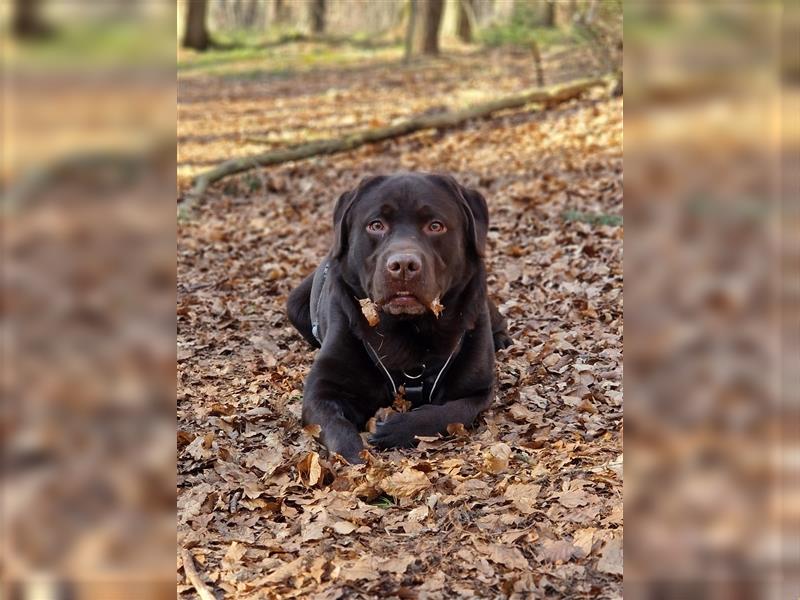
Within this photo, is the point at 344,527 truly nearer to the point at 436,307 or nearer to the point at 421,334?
the point at 436,307

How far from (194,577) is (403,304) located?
6.79 ft

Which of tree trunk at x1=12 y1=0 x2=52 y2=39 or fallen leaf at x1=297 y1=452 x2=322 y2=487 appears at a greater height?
tree trunk at x1=12 y1=0 x2=52 y2=39

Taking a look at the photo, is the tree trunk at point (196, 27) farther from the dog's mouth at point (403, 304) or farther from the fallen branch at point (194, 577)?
the fallen branch at point (194, 577)

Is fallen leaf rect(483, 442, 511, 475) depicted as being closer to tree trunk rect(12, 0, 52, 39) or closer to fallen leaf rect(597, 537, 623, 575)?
fallen leaf rect(597, 537, 623, 575)

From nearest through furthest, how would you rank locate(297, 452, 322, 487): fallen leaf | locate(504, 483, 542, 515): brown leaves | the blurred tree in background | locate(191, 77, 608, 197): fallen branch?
locate(504, 483, 542, 515): brown leaves
locate(297, 452, 322, 487): fallen leaf
locate(191, 77, 608, 197): fallen branch
the blurred tree in background

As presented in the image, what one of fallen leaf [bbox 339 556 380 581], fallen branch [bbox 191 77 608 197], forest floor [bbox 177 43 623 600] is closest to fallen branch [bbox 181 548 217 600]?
forest floor [bbox 177 43 623 600]

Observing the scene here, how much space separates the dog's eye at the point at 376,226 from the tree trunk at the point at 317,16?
26901 mm

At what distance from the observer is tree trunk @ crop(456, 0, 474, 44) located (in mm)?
24359

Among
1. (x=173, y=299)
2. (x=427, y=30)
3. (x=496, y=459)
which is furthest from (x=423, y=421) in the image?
(x=427, y=30)

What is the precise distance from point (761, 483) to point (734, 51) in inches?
19.2

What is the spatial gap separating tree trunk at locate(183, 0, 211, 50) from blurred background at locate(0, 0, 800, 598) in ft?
90.0

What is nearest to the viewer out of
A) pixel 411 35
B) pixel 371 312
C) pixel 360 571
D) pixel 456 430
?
pixel 360 571

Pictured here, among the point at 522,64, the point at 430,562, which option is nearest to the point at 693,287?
the point at 430,562

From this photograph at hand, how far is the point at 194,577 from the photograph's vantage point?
2.87m
